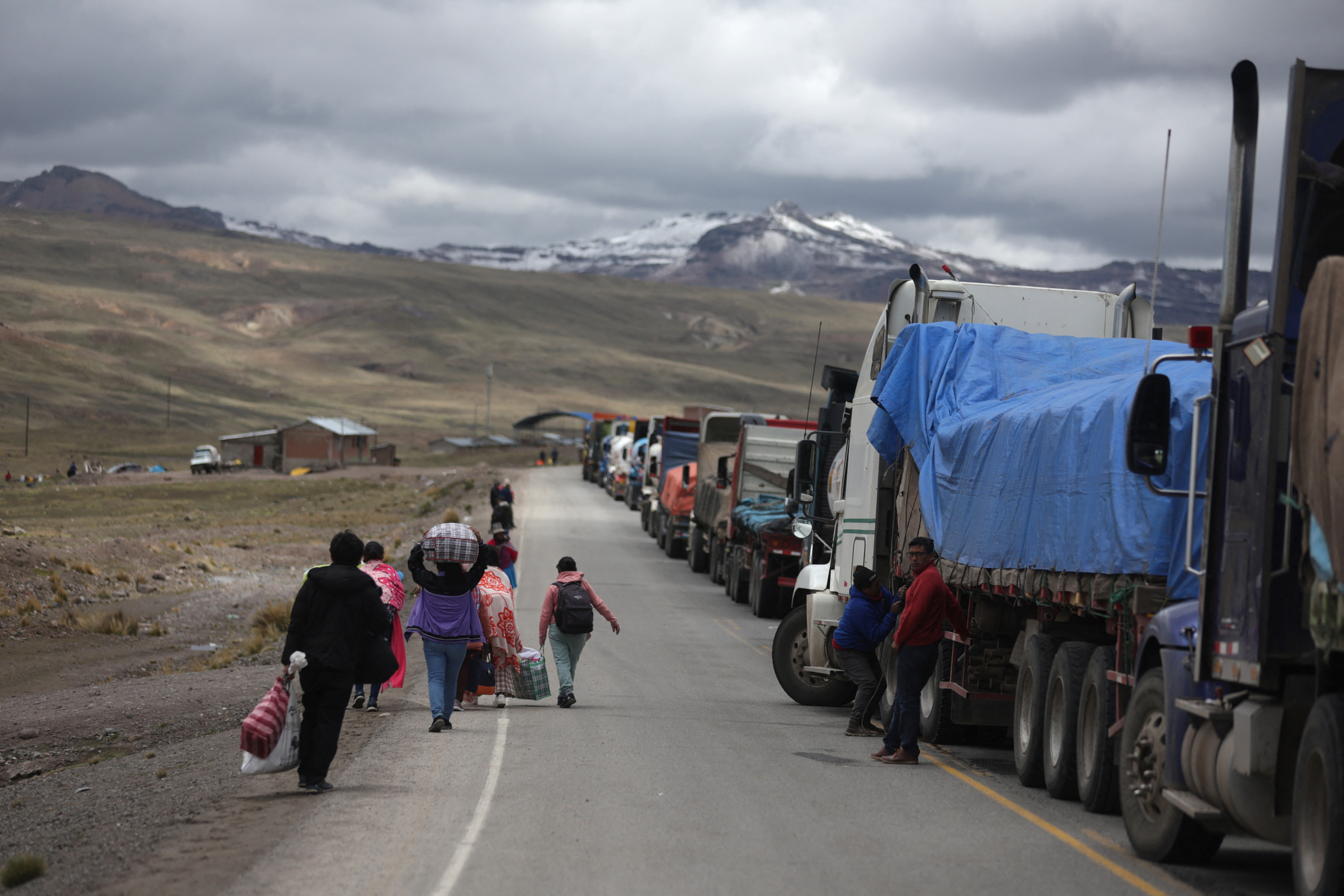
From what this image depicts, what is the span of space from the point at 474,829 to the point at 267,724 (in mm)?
1866

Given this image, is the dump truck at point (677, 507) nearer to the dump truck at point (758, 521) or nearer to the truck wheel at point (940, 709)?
the dump truck at point (758, 521)

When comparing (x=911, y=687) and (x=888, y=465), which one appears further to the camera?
(x=888, y=465)

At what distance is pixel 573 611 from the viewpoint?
14484 millimetres

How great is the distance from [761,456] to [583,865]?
69.2 ft

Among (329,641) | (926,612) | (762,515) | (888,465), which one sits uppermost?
(888,465)

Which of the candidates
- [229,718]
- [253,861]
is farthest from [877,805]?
[229,718]

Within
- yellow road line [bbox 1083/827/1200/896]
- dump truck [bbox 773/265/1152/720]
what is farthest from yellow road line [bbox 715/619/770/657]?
yellow road line [bbox 1083/827/1200/896]

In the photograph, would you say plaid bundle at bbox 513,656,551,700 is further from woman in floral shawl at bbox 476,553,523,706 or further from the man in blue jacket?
the man in blue jacket

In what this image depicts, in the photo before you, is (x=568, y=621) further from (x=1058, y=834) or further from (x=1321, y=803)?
(x=1321, y=803)

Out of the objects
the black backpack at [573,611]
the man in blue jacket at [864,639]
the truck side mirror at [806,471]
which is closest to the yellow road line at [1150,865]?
the man in blue jacket at [864,639]

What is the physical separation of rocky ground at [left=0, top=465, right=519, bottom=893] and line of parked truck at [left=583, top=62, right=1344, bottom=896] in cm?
505

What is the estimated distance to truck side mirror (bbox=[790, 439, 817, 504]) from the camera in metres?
17.5

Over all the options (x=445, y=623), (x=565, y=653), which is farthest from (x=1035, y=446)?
(x=565, y=653)

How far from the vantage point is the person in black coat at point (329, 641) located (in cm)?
961
